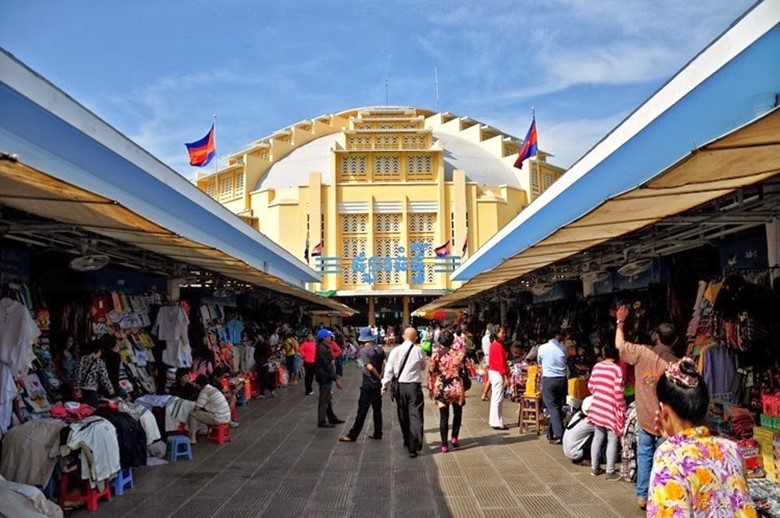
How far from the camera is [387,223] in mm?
37031

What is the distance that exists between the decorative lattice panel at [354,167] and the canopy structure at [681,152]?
1009 inches

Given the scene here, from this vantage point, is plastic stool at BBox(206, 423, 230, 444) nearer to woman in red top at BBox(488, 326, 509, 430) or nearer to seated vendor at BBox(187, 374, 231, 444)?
seated vendor at BBox(187, 374, 231, 444)

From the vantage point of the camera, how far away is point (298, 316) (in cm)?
2389

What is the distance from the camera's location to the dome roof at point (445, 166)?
41.6 metres

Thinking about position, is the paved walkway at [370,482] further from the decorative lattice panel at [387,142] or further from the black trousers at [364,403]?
the decorative lattice panel at [387,142]

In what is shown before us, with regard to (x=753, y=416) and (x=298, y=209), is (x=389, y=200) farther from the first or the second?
(x=753, y=416)

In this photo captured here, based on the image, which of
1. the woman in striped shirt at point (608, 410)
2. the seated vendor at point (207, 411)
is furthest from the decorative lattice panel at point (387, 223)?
the woman in striped shirt at point (608, 410)

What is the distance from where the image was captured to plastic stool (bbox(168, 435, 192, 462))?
6789 millimetres

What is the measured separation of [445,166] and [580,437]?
36273mm

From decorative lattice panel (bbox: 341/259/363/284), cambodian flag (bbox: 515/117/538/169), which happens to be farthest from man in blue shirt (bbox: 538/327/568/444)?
decorative lattice panel (bbox: 341/259/363/284)

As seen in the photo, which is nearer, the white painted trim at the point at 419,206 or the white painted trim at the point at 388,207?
the white painted trim at the point at 388,207

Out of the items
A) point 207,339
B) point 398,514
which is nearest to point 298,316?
point 207,339

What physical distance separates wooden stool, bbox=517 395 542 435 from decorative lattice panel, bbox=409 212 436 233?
94.2ft

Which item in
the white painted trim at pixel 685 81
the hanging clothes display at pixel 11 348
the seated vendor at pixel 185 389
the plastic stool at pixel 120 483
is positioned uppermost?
the white painted trim at pixel 685 81
